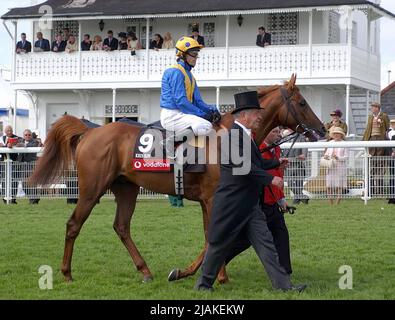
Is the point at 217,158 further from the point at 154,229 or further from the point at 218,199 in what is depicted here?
the point at 154,229

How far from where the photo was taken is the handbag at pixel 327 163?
54.4 ft

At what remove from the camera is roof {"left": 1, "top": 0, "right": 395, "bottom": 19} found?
96.0 ft

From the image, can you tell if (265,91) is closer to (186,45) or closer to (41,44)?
(186,45)

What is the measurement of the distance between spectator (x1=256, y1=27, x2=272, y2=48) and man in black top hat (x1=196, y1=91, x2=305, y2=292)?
22081 mm

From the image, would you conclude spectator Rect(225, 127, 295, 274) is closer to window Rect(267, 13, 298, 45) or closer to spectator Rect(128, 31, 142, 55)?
spectator Rect(128, 31, 142, 55)

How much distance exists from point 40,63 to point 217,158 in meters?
24.9

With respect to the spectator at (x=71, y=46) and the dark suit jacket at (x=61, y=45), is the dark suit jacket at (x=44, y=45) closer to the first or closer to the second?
the dark suit jacket at (x=61, y=45)

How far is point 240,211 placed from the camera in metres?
7.78

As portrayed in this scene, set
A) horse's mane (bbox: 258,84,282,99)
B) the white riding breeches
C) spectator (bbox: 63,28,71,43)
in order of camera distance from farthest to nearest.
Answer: spectator (bbox: 63,28,71,43) < horse's mane (bbox: 258,84,282,99) < the white riding breeches

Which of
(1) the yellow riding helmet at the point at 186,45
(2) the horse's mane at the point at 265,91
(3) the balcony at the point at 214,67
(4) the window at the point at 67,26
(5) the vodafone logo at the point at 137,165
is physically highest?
(4) the window at the point at 67,26

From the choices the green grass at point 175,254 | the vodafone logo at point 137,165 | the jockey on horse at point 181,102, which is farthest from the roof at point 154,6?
the vodafone logo at point 137,165

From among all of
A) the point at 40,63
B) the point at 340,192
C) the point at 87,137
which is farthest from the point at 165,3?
the point at 87,137

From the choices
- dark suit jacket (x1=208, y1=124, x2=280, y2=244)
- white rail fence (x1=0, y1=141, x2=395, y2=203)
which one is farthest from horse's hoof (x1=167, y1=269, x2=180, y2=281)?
white rail fence (x1=0, y1=141, x2=395, y2=203)

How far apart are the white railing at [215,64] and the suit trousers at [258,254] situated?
2174cm
